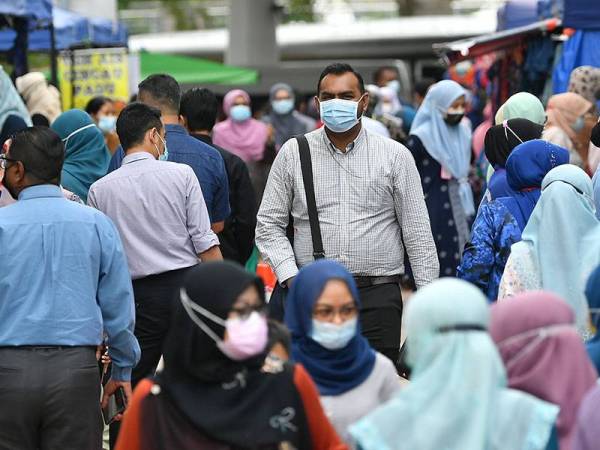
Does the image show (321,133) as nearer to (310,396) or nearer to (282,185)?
(282,185)

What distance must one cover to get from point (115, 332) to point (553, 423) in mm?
2143

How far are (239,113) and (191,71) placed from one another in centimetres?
723

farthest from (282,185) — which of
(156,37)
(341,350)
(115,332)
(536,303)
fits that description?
(156,37)

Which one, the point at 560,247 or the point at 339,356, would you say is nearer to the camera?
the point at 339,356

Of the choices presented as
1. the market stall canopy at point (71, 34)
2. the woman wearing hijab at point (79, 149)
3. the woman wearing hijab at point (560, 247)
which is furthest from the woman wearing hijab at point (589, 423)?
the market stall canopy at point (71, 34)

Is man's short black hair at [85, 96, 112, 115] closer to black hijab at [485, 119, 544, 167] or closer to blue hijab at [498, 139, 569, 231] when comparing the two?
black hijab at [485, 119, 544, 167]

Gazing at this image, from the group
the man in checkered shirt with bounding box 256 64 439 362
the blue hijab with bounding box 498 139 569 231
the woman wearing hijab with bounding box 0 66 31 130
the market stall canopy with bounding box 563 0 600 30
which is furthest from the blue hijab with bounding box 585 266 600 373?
the market stall canopy with bounding box 563 0 600 30

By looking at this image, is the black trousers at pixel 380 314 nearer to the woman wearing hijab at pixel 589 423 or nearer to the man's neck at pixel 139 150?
the man's neck at pixel 139 150

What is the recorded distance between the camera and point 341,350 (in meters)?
4.40

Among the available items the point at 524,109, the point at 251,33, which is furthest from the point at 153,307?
the point at 251,33

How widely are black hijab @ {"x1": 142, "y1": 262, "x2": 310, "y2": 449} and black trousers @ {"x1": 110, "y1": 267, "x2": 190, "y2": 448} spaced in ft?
7.92

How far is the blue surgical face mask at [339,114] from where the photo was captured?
20.9ft

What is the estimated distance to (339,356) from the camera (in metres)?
4.41

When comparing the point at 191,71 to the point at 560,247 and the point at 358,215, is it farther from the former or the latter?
the point at 560,247
